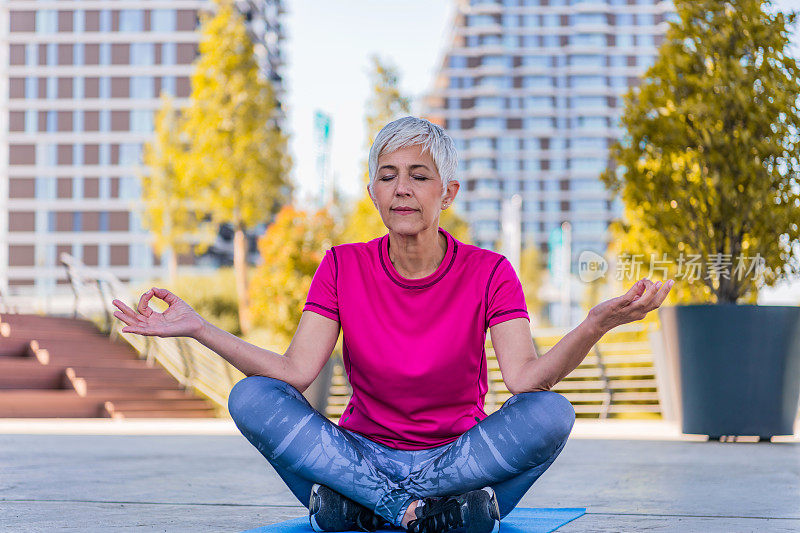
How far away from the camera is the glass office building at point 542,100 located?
307 ft

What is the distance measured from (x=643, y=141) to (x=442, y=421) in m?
5.33

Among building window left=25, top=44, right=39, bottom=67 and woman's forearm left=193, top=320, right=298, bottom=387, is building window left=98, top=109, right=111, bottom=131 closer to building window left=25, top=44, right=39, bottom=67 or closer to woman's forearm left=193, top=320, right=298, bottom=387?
building window left=25, top=44, right=39, bottom=67

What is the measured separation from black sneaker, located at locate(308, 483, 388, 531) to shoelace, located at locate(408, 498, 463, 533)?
8.4 inches

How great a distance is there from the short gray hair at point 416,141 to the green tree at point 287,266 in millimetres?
17981

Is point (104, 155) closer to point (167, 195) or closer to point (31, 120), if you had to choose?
point (31, 120)

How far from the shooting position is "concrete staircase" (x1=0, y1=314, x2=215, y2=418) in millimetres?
12000

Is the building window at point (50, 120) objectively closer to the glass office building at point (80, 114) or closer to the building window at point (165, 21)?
the glass office building at point (80, 114)

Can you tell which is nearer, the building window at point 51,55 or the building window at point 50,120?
the building window at point 50,120

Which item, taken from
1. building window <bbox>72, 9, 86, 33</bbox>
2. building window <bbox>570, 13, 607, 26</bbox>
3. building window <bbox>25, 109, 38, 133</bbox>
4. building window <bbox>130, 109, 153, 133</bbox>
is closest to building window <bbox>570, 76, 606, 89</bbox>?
building window <bbox>570, 13, 607, 26</bbox>

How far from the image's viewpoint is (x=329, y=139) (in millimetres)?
32688

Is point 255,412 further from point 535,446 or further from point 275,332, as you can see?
point 275,332

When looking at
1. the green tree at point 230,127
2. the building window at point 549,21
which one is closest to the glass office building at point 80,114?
the green tree at point 230,127

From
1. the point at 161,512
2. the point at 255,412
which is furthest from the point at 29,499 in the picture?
the point at 255,412

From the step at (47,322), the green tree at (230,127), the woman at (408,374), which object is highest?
the green tree at (230,127)
